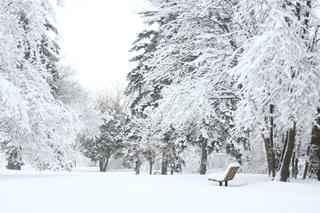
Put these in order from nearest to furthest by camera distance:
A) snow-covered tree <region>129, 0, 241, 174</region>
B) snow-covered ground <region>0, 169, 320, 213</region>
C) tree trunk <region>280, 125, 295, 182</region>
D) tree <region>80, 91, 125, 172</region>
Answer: snow-covered ground <region>0, 169, 320, 213</region> < tree trunk <region>280, 125, 295, 182</region> < snow-covered tree <region>129, 0, 241, 174</region> < tree <region>80, 91, 125, 172</region>

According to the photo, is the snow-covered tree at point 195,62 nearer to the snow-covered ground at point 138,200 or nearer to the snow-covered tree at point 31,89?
the snow-covered tree at point 31,89

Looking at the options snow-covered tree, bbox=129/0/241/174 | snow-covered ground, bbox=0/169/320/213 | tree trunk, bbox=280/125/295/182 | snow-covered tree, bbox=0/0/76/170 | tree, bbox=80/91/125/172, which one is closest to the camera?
snow-covered ground, bbox=0/169/320/213

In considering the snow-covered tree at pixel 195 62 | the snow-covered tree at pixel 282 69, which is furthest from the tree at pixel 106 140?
the snow-covered tree at pixel 282 69

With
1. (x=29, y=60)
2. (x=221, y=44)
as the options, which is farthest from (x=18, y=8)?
(x=221, y=44)

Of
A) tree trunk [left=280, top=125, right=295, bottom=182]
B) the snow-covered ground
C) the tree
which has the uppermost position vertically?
the tree

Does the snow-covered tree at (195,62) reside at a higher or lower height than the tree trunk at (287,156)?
higher

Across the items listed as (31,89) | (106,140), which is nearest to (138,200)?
(31,89)

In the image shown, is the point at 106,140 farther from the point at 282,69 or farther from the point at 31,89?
the point at 282,69

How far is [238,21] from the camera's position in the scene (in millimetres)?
14656

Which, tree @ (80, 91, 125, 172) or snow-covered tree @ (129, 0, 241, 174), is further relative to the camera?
tree @ (80, 91, 125, 172)

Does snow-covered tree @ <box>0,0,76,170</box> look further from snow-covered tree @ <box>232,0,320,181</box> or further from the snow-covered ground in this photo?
snow-covered tree @ <box>232,0,320,181</box>

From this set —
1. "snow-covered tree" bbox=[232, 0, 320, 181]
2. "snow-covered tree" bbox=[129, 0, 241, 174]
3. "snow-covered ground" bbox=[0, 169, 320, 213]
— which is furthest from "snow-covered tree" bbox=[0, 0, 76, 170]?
"snow-covered tree" bbox=[232, 0, 320, 181]

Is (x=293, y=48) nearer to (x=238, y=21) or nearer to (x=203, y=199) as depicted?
(x=238, y=21)

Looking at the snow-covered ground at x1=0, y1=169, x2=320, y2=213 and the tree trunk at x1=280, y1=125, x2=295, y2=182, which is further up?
the tree trunk at x1=280, y1=125, x2=295, y2=182
